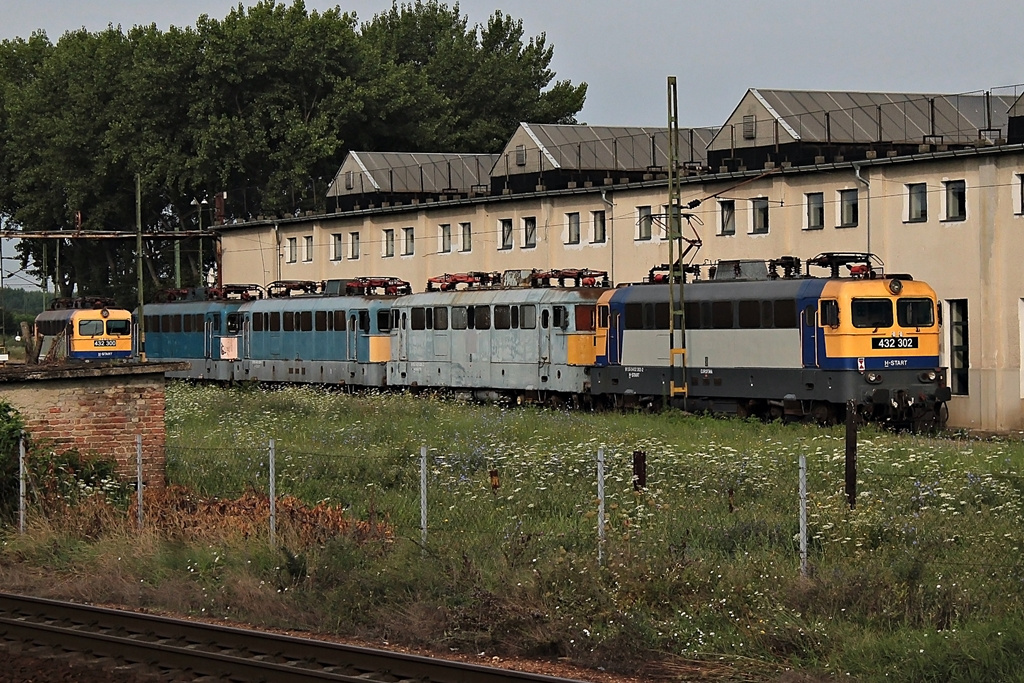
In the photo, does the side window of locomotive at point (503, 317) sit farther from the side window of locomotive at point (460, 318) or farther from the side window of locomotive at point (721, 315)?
the side window of locomotive at point (721, 315)

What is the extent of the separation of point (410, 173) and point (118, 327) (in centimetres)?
1465

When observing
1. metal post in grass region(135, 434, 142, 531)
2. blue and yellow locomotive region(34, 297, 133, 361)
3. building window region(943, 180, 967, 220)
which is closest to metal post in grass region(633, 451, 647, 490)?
metal post in grass region(135, 434, 142, 531)

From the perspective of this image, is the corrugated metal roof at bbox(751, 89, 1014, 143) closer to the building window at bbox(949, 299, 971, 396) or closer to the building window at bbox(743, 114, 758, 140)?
the building window at bbox(743, 114, 758, 140)

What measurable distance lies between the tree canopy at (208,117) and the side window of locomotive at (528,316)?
122 feet

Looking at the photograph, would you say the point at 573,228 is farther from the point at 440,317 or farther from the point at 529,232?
the point at 440,317

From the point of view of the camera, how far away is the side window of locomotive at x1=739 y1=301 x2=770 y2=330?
106ft

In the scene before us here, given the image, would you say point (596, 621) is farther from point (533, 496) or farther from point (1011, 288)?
point (1011, 288)

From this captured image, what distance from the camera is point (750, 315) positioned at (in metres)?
32.7

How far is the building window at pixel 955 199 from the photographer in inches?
1490

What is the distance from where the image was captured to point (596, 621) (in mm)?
13352

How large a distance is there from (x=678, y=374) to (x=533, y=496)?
16569 mm

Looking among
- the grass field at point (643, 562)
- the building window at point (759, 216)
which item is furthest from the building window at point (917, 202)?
the grass field at point (643, 562)

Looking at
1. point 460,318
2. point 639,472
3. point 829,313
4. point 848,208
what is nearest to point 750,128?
point 848,208

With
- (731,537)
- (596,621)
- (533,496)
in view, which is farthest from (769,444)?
(596,621)
